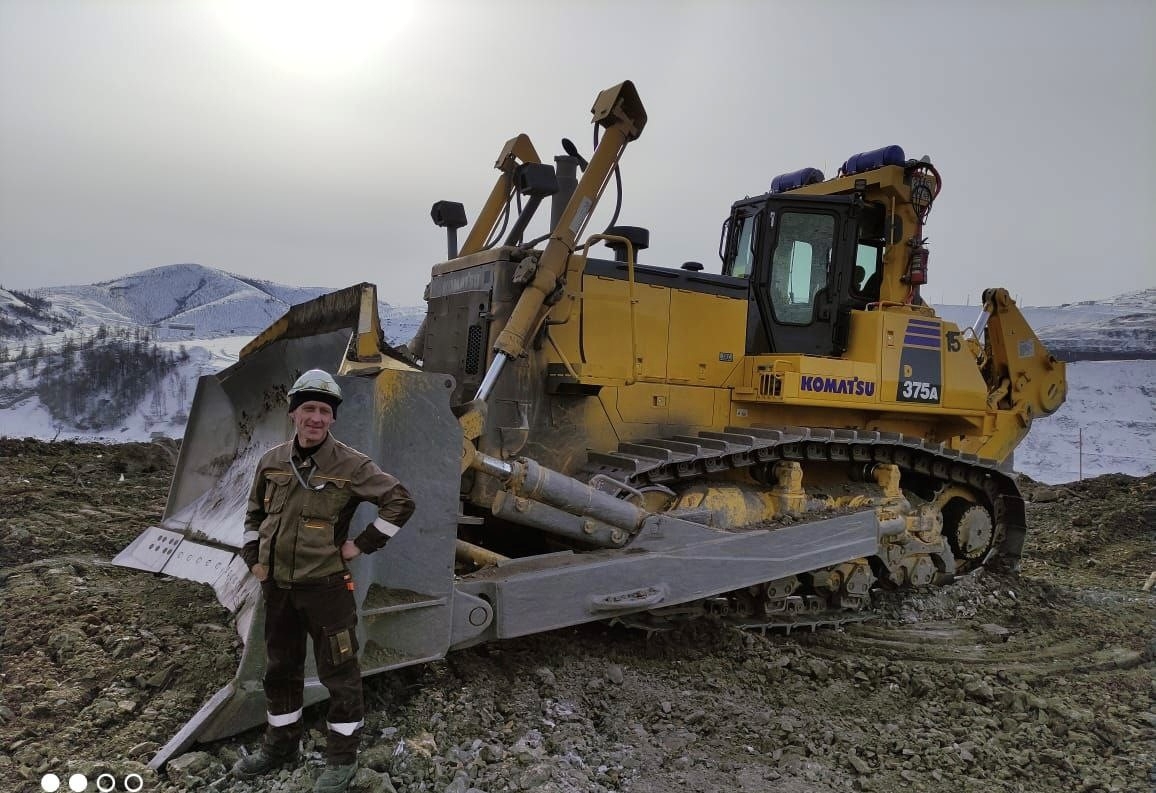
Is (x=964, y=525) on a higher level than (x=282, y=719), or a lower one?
higher

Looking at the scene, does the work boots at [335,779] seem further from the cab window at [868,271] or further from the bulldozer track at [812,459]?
the cab window at [868,271]

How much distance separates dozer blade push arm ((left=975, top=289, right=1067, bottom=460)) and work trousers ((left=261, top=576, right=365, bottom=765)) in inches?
244

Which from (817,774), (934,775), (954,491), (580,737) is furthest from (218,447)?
(954,491)

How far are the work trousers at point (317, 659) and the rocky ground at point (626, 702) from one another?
154mm

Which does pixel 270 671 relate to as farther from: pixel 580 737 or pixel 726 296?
pixel 726 296

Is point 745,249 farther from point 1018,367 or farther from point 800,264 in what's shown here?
point 1018,367

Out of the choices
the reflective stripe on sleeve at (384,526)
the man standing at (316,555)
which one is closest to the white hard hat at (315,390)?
the man standing at (316,555)

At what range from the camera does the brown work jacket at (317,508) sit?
2.83 metres

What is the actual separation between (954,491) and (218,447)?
5619mm

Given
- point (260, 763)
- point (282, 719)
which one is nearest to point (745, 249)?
point (282, 719)

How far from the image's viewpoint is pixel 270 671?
293 centimetres

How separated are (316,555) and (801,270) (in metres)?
4.31

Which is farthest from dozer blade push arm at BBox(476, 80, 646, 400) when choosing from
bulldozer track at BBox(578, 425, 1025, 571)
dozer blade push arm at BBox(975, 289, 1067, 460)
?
dozer blade push arm at BBox(975, 289, 1067, 460)

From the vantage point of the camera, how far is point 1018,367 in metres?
7.14
